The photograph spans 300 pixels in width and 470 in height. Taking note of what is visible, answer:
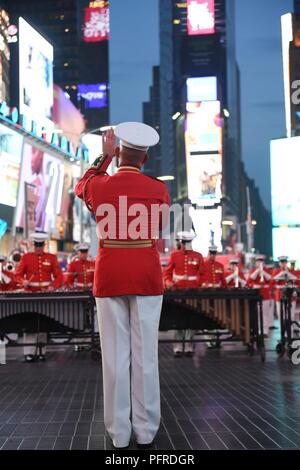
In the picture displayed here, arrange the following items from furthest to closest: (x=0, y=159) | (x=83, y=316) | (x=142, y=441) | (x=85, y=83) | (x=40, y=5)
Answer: (x=85, y=83) → (x=40, y=5) → (x=0, y=159) → (x=83, y=316) → (x=142, y=441)

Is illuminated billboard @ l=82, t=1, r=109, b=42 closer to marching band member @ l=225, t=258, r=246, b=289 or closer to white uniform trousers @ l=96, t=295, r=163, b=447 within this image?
marching band member @ l=225, t=258, r=246, b=289

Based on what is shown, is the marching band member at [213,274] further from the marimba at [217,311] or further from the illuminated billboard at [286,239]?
the illuminated billboard at [286,239]

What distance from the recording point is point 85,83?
11012 centimetres

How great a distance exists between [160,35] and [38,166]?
14432 cm

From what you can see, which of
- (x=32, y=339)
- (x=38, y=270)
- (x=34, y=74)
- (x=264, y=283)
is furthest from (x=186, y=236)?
(x=34, y=74)

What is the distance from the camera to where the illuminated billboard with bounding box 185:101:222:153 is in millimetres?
83250

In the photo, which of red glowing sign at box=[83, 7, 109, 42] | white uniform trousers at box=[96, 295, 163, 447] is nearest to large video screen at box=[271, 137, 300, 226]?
white uniform trousers at box=[96, 295, 163, 447]

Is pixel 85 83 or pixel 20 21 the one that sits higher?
pixel 85 83

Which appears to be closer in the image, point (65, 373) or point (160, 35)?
point (65, 373)

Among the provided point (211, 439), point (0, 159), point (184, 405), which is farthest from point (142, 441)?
point (0, 159)

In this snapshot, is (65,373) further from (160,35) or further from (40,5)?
(160,35)

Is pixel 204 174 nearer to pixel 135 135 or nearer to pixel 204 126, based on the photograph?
pixel 204 126

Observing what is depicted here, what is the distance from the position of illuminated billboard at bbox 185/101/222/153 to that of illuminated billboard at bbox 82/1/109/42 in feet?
59.5

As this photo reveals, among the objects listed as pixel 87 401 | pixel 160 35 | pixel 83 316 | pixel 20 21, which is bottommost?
pixel 87 401
